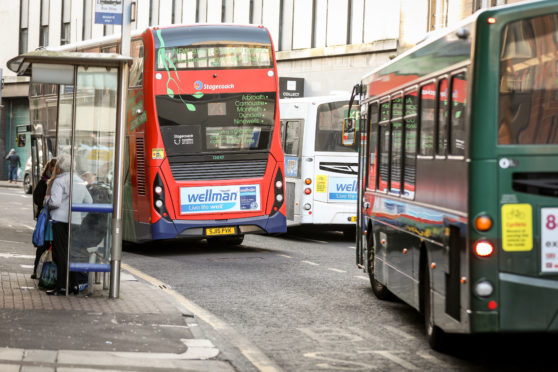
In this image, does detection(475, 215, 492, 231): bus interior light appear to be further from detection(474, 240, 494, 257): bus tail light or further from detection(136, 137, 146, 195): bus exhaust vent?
detection(136, 137, 146, 195): bus exhaust vent

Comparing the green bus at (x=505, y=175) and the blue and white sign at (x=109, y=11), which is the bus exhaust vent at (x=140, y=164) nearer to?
the blue and white sign at (x=109, y=11)

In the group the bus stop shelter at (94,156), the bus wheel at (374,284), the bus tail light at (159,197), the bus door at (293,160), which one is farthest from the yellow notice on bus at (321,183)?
the bus stop shelter at (94,156)

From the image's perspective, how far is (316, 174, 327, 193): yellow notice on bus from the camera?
2342cm

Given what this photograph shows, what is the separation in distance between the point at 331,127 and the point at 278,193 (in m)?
4.11

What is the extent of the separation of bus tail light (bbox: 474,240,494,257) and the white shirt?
19.2 ft

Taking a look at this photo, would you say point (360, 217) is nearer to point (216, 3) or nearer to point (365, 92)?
point (365, 92)

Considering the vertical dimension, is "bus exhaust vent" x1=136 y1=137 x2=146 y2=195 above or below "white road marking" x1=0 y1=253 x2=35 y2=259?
above

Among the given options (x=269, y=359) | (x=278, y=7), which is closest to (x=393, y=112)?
(x=269, y=359)

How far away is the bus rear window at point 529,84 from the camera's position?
7.91 m

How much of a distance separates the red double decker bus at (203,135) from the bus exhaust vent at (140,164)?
17mm

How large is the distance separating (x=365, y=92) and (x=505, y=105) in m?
6.14

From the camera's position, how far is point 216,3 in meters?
45.4

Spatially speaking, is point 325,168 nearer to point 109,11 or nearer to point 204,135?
point 204,135

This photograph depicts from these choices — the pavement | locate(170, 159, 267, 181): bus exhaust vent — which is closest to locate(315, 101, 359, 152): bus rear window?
locate(170, 159, 267, 181): bus exhaust vent
